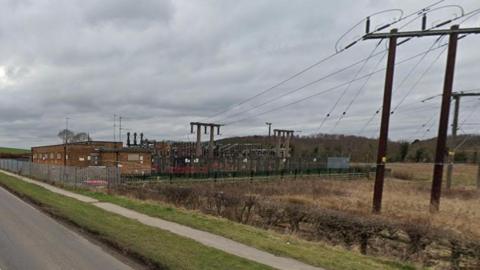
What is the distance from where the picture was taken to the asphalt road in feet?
26.6

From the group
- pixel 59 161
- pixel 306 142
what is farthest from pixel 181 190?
pixel 306 142

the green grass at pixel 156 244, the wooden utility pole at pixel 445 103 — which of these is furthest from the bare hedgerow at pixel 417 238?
the wooden utility pole at pixel 445 103

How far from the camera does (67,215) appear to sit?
15.4 meters

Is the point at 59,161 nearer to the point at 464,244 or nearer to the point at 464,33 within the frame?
the point at 464,33

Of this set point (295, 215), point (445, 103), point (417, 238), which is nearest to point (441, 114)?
point (445, 103)

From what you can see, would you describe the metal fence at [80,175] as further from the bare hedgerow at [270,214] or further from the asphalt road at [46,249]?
the bare hedgerow at [270,214]

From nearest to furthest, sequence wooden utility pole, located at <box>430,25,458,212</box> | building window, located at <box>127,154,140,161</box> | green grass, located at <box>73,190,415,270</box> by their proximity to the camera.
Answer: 1. green grass, located at <box>73,190,415,270</box>
2. wooden utility pole, located at <box>430,25,458,212</box>
3. building window, located at <box>127,154,140,161</box>

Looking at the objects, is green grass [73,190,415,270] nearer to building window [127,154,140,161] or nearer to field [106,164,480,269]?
field [106,164,480,269]

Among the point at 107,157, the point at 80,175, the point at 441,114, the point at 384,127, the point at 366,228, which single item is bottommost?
the point at 107,157

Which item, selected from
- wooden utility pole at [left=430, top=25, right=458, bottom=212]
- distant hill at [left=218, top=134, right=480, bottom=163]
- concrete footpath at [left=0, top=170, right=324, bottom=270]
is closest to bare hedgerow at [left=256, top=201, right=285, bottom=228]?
concrete footpath at [left=0, top=170, right=324, bottom=270]

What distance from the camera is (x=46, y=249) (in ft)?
31.6

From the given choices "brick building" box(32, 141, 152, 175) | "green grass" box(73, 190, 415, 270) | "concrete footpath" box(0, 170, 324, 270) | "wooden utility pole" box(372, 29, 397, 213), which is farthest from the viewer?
"brick building" box(32, 141, 152, 175)

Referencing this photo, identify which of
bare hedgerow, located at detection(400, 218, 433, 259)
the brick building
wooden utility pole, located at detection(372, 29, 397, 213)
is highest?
wooden utility pole, located at detection(372, 29, 397, 213)

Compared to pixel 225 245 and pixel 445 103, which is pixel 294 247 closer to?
pixel 225 245
